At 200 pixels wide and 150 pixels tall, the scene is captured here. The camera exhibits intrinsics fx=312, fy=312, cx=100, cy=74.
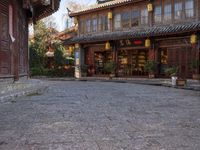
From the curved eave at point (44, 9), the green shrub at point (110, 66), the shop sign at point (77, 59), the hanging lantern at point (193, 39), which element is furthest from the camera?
the shop sign at point (77, 59)

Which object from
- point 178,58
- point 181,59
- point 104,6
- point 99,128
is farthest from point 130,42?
point 99,128

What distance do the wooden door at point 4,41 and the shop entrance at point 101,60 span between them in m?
15.9

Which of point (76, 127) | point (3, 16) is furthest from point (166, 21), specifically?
point (76, 127)

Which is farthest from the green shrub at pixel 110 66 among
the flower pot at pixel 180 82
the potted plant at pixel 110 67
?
the flower pot at pixel 180 82

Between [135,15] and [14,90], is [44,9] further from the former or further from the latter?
[135,15]

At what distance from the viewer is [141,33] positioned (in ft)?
74.0

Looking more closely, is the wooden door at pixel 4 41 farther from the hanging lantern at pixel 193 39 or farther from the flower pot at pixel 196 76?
the flower pot at pixel 196 76

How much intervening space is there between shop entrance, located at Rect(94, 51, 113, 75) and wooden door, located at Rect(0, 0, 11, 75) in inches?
627

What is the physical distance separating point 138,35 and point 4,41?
1298cm

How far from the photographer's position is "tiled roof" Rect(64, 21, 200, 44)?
20052 mm

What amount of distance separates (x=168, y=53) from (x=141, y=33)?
2.41 meters

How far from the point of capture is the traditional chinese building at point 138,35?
21114 millimetres

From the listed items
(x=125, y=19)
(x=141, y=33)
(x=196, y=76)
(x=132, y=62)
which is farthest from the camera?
(x=132, y=62)

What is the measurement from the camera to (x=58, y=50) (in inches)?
1206
